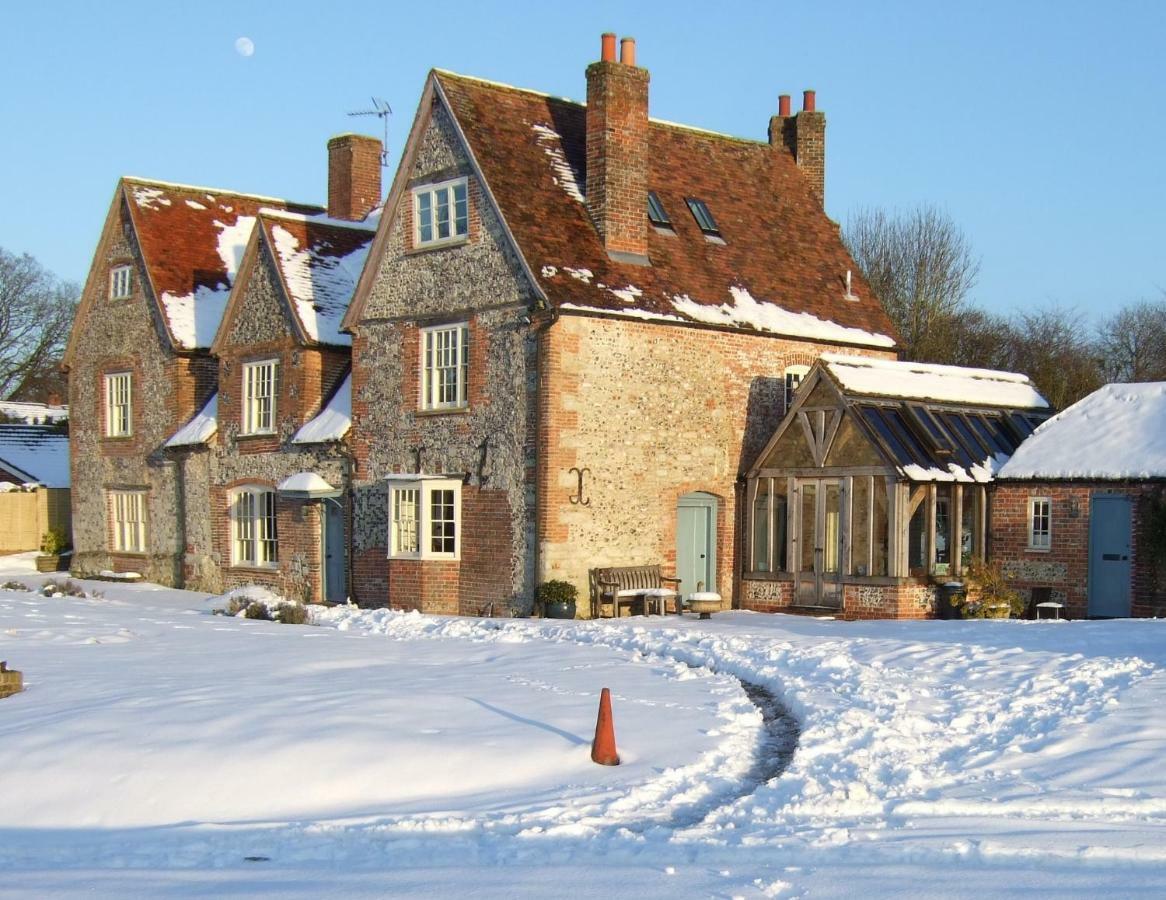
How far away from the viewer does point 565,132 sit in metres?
28.0

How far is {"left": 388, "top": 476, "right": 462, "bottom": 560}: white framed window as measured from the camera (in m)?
26.1

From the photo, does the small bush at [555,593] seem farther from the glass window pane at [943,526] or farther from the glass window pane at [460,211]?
the glass window pane at [460,211]

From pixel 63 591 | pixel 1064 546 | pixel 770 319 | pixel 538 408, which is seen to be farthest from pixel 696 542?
pixel 63 591

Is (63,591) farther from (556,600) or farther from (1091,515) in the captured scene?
(1091,515)

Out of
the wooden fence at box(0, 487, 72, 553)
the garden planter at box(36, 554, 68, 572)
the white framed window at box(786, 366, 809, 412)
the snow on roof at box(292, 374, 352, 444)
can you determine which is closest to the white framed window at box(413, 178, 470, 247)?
the snow on roof at box(292, 374, 352, 444)

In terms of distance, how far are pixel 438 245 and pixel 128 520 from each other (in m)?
13.2

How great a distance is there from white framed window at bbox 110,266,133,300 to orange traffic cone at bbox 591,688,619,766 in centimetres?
2620

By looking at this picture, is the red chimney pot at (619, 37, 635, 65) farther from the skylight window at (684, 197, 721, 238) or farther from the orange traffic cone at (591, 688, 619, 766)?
the orange traffic cone at (591, 688, 619, 766)

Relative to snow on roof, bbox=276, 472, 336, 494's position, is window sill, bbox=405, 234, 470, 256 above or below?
above

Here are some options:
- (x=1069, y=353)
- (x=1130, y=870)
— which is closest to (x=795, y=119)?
(x=1069, y=353)

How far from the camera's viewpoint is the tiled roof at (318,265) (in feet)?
97.9

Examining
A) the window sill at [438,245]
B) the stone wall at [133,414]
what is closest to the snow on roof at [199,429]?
the stone wall at [133,414]

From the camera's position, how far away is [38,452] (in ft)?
144

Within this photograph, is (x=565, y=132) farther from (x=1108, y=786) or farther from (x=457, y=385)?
(x=1108, y=786)
